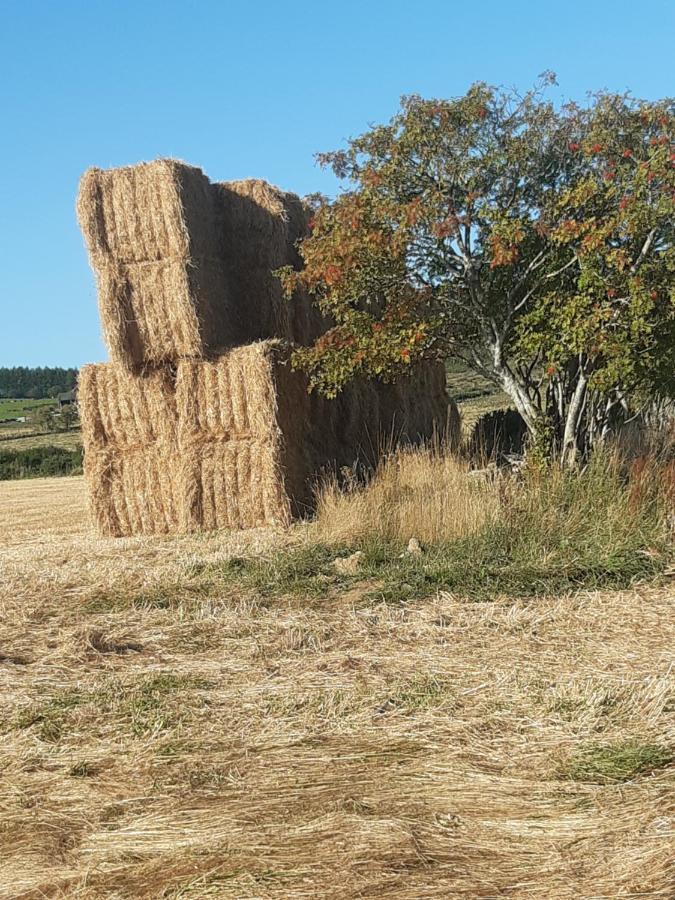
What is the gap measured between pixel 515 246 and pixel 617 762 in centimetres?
685

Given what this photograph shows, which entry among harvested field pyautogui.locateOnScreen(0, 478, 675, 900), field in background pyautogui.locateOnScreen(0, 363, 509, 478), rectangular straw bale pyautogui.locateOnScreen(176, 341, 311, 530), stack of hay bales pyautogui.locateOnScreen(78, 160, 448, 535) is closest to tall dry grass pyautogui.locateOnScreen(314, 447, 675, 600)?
harvested field pyautogui.locateOnScreen(0, 478, 675, 900)

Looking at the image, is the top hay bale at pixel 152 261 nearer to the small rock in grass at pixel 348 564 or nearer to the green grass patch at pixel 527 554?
the green grass patch at pixel 527 554

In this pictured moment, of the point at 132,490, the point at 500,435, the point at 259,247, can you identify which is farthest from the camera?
the point at 500,435

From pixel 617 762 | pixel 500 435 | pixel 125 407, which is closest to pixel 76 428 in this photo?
pixel 500 435

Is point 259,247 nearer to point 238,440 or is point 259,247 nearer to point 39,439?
point 238,440

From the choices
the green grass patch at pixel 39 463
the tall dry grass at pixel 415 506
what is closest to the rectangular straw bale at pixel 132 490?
the tall dry grass at pixel 415 506

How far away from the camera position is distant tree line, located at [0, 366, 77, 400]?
74.8m

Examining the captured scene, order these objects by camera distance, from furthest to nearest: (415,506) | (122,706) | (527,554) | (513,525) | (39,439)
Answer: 1. (39,439)
2. (415,506)
3. (513,525)
4. (527,554)
5. (122,706)

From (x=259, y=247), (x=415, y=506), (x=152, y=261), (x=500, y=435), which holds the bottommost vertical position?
(x=415, y=506)

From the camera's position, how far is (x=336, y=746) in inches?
173

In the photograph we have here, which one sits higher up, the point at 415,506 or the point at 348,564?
the point at 415,506

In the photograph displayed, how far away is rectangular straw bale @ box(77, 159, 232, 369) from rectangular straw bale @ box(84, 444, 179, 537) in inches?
47.1

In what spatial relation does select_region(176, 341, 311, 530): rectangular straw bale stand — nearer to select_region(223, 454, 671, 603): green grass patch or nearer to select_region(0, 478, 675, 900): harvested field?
select_region(223, 454, 671, 603): green grass patch

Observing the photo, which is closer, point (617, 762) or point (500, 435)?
point (617, 762)
